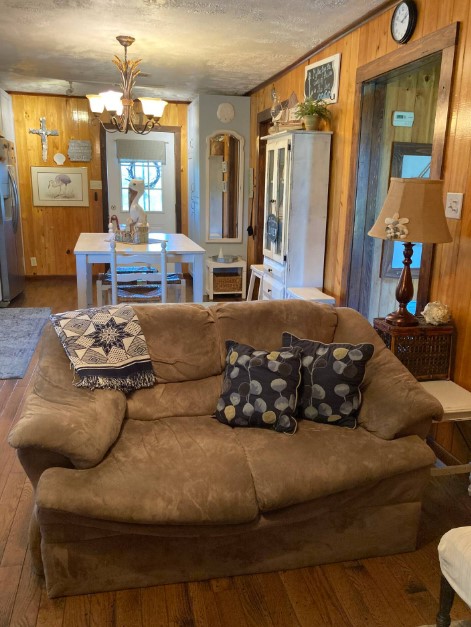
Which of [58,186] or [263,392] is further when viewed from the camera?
[58,186]

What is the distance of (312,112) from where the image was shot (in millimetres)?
3801

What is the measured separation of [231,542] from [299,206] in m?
2.57

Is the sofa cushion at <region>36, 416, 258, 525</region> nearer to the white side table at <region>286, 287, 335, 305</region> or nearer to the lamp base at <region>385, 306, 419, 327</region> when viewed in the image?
the lamp base at <region>385, 306, 419, 327</region>

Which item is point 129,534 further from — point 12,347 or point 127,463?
point 12,347

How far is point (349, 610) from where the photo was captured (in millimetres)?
1838

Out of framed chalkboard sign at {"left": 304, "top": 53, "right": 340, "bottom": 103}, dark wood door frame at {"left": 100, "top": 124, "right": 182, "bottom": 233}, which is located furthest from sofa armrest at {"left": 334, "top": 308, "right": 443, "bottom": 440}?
dark wood door frame at {"left": 100, "top": 124, "right": 182, "bottom": 233}

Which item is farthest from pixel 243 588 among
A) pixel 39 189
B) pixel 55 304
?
pixel 39 189

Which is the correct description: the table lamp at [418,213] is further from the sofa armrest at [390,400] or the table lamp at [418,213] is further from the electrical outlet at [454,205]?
the sofa armrest at [390,400]

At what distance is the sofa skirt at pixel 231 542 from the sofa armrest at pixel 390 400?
0.59 feet

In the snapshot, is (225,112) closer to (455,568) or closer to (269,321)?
(269,321)

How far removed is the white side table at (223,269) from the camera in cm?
621

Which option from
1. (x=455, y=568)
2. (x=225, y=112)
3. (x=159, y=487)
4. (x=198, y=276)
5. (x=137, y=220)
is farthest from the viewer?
(x=225, y=112)

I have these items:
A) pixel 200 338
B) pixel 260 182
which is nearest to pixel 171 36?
pixel 260 182

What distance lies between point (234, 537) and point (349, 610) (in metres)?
0.46
